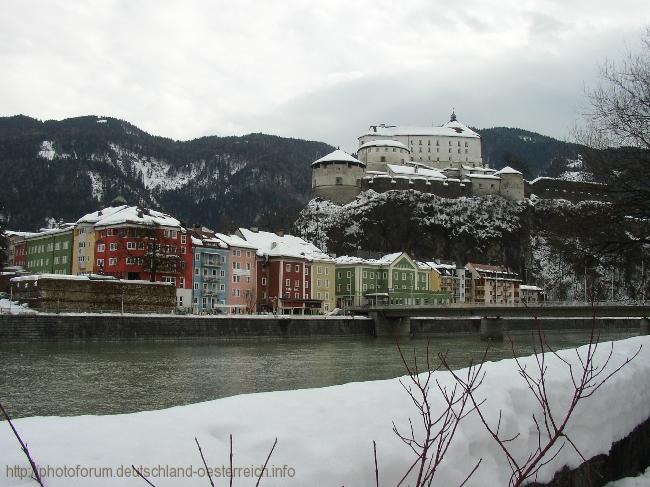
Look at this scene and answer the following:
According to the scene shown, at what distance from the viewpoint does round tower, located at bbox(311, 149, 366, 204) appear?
117438mm

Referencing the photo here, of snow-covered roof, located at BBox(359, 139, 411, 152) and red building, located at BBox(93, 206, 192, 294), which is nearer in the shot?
red building, located at BBox(93, 206, 192, 294)

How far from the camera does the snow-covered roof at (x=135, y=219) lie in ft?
204

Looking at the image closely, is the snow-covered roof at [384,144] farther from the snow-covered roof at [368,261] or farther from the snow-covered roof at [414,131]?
the snow-covered roof at [368,261]

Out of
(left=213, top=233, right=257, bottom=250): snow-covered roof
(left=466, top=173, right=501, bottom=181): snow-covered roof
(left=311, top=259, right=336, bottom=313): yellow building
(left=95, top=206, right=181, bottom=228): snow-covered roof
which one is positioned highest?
(left=466, top=173, right=501, bottom=181): snow-covered roof

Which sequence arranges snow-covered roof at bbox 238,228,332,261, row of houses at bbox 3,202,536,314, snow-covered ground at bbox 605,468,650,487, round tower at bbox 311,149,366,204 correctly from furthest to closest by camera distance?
round tower at bbox 311,149,366,204, snow-covered roof at bbox 238,228,332,261, row of houses at bbox 3,202,536,314, snow-covered ground at bbox 605,468,650,487

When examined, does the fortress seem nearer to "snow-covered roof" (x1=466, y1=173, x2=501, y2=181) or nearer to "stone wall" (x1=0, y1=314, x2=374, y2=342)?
"snow-covered roof" (x1=466, y1=173, x2=501, y2=181)

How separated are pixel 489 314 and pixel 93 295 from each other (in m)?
33.2

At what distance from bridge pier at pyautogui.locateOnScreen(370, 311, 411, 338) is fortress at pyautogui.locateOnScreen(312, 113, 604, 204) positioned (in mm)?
49637

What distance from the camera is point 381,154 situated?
128 meters

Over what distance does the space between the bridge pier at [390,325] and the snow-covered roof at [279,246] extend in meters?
14.6

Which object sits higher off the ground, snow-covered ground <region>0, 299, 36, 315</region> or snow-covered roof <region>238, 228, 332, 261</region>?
snow-covered roof <region>238, 228, 332, 261</region>

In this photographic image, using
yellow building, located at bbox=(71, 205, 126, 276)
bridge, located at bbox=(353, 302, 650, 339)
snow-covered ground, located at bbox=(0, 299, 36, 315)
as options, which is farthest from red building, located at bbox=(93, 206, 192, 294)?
bridge, located at bbox=(353, 302, 650, 339)

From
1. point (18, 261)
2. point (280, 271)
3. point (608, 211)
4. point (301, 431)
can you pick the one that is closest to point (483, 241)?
point (280, 271)

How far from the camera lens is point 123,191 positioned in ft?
641
